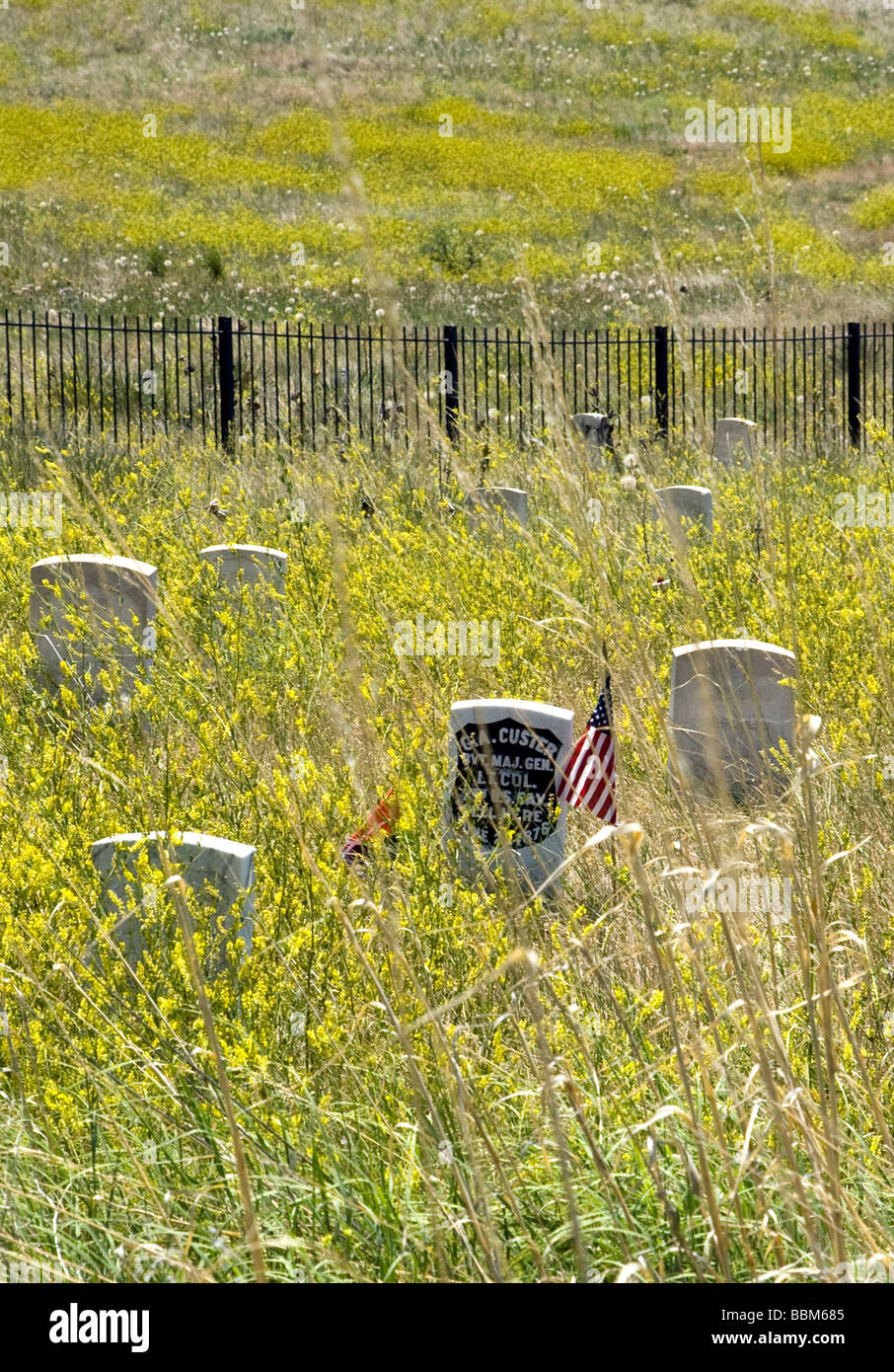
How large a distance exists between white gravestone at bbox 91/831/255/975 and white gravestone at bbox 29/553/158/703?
2526mm

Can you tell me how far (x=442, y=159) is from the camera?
114 feet

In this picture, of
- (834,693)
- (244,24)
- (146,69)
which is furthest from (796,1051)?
(244,24)

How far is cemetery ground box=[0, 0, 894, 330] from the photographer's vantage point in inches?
928

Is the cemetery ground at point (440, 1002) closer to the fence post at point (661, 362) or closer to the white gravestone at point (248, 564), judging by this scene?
the white gravestone at point (248, 564)

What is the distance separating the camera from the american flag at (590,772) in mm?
4375

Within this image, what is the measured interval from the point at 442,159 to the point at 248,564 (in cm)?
2988

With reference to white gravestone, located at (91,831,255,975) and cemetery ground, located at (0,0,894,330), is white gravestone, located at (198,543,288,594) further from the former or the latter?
cemetery ground, located at (0,0,894,330)

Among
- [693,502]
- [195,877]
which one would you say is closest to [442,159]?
[693,502]

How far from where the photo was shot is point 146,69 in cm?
3916

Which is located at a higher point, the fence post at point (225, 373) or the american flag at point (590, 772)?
the fence post at point (225, 373)

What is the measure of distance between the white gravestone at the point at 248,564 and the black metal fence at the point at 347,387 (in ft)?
10.1

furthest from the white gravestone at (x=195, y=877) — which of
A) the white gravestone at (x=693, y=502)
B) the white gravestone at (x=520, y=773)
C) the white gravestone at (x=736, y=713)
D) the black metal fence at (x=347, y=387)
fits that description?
the black metal fence at (x=347, y=387)

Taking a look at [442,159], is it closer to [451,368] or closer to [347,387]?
[347,387]

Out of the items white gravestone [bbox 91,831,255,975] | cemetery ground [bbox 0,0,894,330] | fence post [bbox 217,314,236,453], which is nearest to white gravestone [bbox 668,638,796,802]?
white gravestone [bbox 91,831,255,975]
